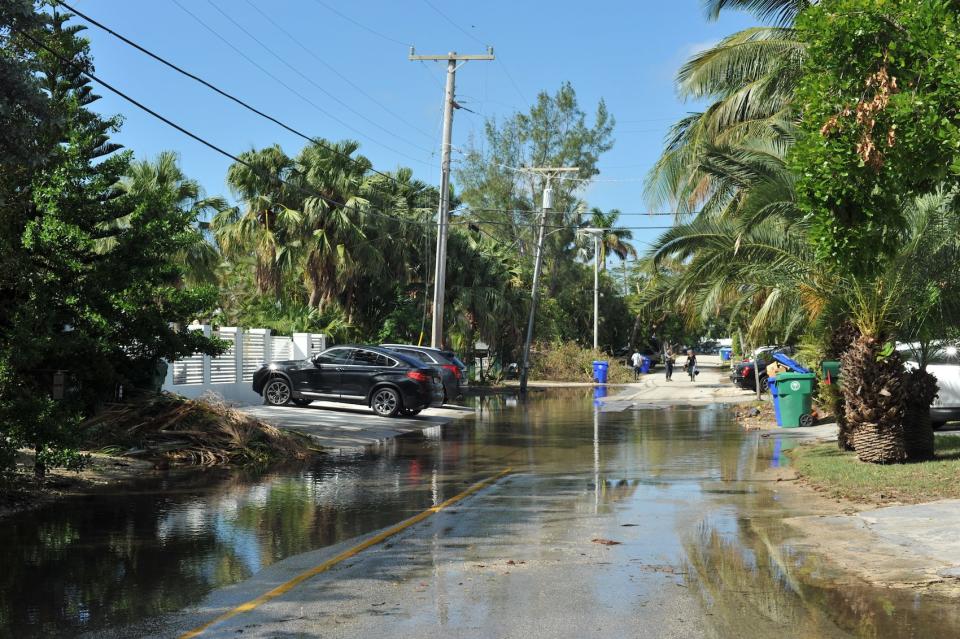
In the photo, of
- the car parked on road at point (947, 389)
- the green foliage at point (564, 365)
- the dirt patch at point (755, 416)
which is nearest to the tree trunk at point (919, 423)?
the car parked on road at point (947, 389)

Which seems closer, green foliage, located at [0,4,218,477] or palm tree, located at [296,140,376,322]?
green foliage, located at [0,4,218,477]

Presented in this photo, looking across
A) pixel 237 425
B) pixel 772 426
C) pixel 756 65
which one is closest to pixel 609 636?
pixel 237 425

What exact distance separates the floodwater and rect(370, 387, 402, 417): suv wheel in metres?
5.12

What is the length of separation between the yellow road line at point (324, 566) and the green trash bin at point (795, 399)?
34.8 feet

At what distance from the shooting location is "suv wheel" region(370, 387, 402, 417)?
24172 mm

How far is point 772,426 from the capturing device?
2186 cm

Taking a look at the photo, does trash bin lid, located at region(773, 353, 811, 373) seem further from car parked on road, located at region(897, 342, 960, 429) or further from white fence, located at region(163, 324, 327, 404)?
white fence, located at region(163, 324, 327, 404)

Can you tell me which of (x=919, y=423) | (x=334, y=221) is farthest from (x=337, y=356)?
(x=919, y=423)

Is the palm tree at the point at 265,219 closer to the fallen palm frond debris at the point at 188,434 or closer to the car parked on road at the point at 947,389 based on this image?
the fallen palm frond debris at the point at 188,434

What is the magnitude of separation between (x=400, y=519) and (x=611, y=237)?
71782 mm

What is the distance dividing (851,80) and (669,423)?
14.6 meters

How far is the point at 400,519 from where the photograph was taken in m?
10.3

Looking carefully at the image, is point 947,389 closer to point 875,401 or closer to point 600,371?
point 875,401

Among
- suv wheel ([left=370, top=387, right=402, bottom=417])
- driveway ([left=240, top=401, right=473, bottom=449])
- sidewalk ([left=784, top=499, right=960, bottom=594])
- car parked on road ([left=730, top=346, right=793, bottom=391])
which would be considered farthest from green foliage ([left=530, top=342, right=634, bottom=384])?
sidewalk ([left=784, top=499, right=960, bottom=594])
